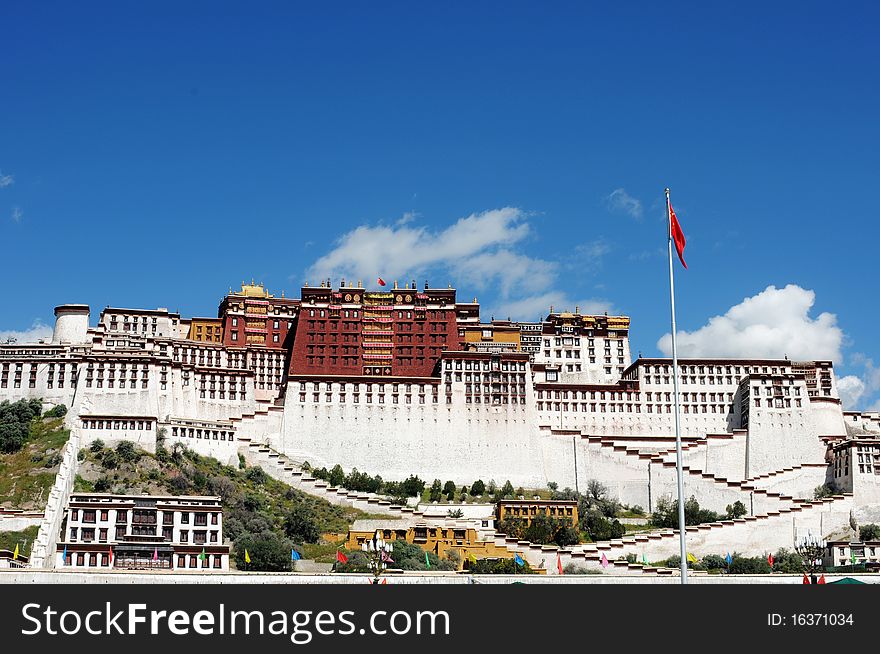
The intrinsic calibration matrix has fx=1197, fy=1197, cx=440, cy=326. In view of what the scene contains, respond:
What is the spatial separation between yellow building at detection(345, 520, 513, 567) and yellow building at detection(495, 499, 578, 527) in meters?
6.57

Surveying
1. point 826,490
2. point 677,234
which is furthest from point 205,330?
point 677,234

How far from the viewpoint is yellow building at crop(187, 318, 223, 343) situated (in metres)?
140

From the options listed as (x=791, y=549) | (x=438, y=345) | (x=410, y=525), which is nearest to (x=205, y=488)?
(x=410, y=525)

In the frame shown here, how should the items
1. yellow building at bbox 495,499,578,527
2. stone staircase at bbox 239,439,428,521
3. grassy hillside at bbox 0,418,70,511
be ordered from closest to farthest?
1. grassy hillside at bbox 0,418,70,511
2. yellow building at bbox 495,499,578,527
3. stone staircase at bbox 239,439,428,521

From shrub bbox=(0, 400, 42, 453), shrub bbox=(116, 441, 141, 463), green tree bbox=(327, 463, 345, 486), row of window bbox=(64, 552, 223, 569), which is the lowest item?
row of window bbox=(64, 552, 223, 569)

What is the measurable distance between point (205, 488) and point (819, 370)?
72.6 metres

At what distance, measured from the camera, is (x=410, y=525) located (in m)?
104

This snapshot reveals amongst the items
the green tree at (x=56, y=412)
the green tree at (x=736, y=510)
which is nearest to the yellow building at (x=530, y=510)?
the green tree at (x=736, y=510)

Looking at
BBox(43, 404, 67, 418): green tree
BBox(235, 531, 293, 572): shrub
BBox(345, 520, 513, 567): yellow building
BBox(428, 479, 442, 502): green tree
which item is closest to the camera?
BBox(235, 531, 293, 572): shrub

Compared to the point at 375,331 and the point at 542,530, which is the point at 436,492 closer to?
the point at 542,530

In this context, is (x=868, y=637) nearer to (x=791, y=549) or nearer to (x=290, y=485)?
(x=791, y=549)

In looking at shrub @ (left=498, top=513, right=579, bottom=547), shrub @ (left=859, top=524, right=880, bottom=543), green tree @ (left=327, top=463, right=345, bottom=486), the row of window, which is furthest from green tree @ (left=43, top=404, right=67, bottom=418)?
shrub @ (left=859, top=524, right=880, bottom=543)

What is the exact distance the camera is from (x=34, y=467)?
10400 centimetres

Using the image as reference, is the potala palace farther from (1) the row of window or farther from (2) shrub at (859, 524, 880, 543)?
(1) the row of window
